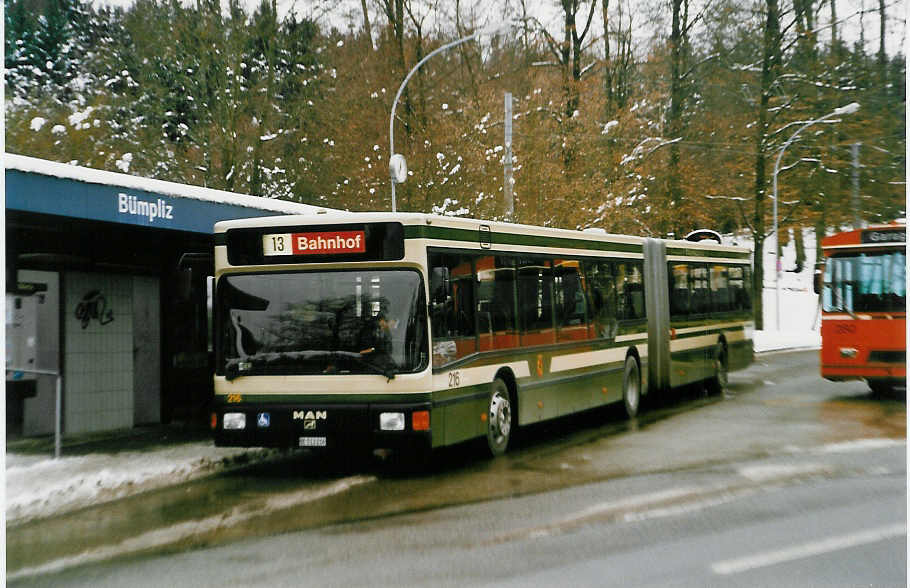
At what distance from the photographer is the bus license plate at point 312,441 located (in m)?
11.3

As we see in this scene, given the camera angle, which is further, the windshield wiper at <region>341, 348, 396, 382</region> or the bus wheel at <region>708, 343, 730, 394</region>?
the bus wheel at <region>708, 343, 730, 394</region>

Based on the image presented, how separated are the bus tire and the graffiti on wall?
577 centimetres

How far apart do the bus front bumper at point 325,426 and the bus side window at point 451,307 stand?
64cm

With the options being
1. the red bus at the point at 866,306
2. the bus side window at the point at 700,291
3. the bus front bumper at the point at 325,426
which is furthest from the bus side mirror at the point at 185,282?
the red bus at the point at 866,306

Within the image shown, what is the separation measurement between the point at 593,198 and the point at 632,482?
75.6 feet

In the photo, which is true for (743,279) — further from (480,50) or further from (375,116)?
(480,50)

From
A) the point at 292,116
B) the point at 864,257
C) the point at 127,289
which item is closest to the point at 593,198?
the point at 292,116

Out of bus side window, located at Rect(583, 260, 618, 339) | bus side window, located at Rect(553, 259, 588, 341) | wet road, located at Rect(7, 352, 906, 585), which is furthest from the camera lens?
bus side window, located at Rect(583, 260, 618, 339)

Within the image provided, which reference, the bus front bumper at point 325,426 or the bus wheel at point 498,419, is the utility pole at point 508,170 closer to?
the bus wheel at point 498,419

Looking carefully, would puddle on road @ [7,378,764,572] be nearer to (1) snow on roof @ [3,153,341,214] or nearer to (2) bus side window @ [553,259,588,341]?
(2) bus side window @ [553,259,588,341]

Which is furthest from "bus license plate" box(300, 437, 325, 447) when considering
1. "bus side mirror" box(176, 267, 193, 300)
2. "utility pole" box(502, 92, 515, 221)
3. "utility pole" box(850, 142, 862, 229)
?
"utility pole" box(850, 142, 862, 229)

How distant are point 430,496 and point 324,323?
2.05 metres

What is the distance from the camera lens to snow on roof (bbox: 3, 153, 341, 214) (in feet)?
37.7

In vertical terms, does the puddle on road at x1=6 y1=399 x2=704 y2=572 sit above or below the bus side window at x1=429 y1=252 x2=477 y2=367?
below
